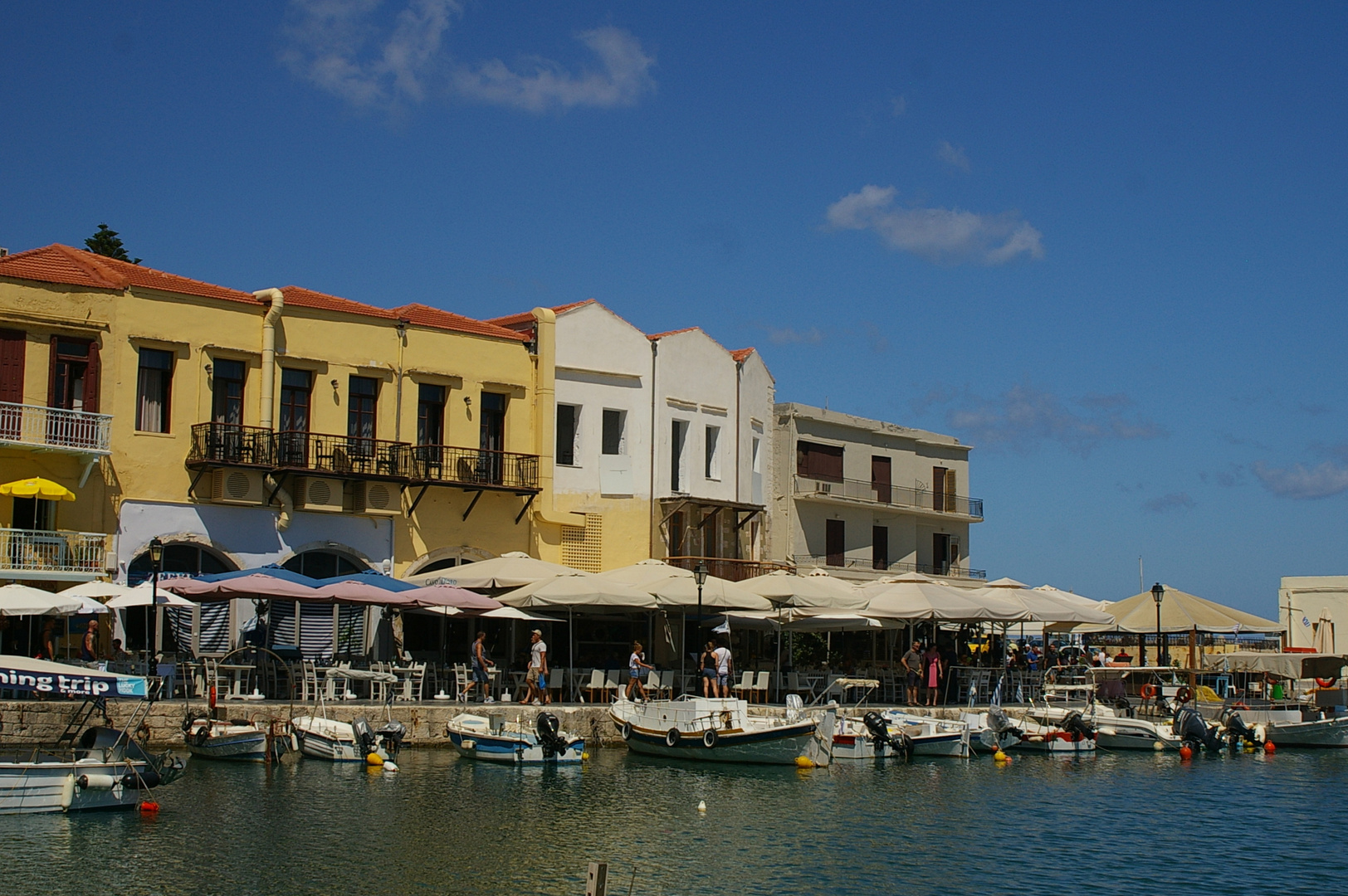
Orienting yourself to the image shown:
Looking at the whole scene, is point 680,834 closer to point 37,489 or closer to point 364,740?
point 364,740

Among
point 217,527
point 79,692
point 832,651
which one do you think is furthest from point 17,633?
point 832,651

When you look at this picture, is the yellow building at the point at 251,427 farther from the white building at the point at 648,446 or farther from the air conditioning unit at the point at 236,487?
the white building at the point at 648,446

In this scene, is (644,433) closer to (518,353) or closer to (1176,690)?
(518,353)

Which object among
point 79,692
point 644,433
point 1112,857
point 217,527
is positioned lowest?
point 1112,857

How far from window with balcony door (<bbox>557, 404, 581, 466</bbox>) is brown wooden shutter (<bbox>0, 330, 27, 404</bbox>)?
13.3 metres

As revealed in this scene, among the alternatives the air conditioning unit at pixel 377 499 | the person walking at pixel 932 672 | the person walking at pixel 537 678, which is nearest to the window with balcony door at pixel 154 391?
the air conditioning unit at pixel 377 499

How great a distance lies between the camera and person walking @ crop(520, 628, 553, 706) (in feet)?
98.8

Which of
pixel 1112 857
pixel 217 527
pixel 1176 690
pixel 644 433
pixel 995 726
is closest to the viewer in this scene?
pixel 1112 857

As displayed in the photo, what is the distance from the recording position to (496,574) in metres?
32.2

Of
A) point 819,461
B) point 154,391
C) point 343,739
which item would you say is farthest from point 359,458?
point 819,461

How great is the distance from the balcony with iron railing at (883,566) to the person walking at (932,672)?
12776 mm

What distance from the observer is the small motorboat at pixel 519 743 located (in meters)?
26.2

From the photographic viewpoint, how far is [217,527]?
109 ft

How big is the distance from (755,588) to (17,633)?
15719 mm
